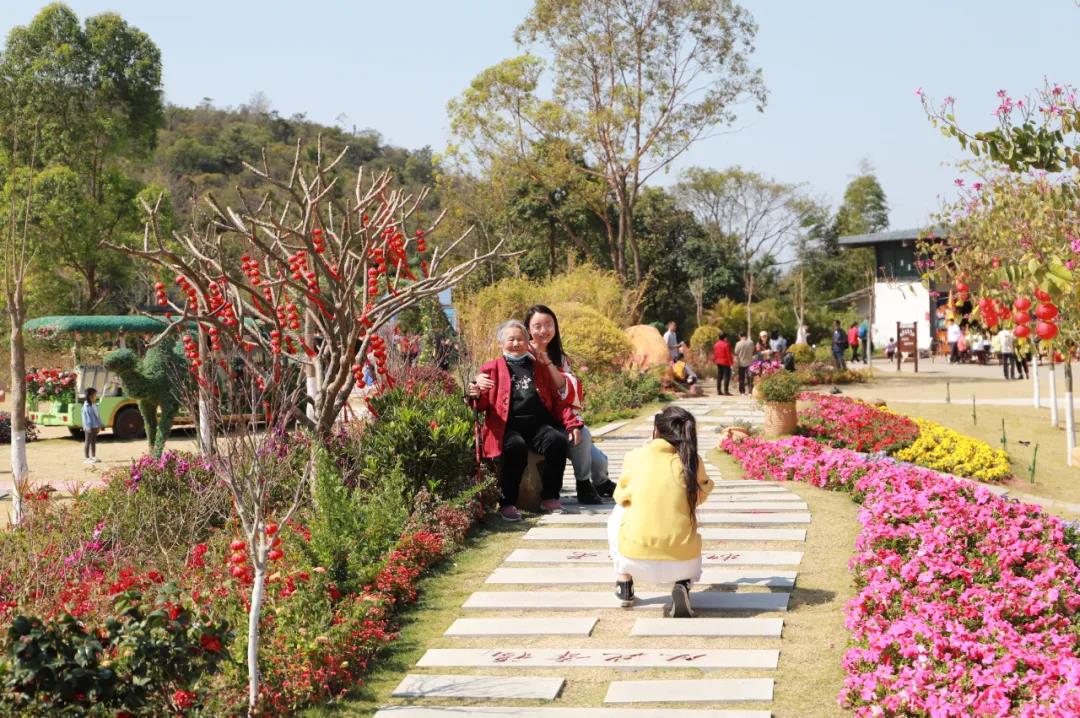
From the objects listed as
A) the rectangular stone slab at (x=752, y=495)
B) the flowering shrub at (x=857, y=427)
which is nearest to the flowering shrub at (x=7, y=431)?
the flowering shrub at (x=857, y=427)

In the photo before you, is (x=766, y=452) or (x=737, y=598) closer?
(x=737, y=598)

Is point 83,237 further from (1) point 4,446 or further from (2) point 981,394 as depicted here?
(2) point 981,394

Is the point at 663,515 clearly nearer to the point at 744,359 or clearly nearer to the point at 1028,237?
the point at 1028,237

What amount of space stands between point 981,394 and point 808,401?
8.92 m

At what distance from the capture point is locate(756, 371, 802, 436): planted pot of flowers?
13.7 meters

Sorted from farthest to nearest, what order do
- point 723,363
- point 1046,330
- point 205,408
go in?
point 723,363 < point 205,408 < point 1046,330

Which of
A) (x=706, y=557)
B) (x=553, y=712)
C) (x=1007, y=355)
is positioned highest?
(x=1007, y=355)

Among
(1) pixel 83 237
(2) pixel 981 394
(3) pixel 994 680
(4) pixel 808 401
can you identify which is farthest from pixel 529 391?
(1) pixel 83 237

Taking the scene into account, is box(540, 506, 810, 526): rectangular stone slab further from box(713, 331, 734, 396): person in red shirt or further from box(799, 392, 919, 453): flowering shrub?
box(713, 331, 734, 396): person in red shirt

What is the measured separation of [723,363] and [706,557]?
16.8 meters

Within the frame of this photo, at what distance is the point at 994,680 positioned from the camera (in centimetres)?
479

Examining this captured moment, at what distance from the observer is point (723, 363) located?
23.9m

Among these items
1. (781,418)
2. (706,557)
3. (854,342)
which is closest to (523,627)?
(706,557)

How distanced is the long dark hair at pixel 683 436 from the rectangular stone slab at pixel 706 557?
0.94 metres
